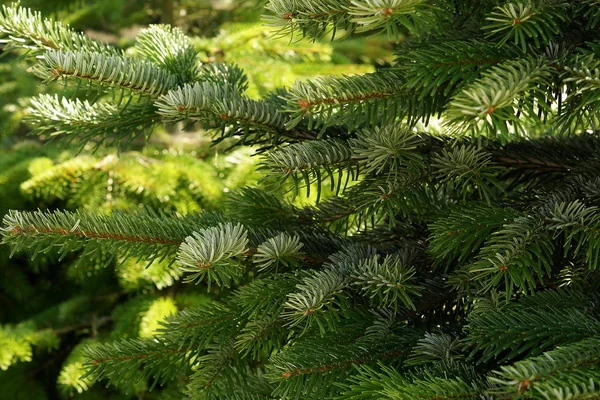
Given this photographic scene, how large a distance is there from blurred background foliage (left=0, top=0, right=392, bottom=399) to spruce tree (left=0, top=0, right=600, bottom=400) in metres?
0.50

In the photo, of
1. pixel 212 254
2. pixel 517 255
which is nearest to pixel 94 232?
pixel 212 254

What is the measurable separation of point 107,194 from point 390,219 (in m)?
1.11

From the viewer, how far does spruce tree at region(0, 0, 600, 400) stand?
0.56 meters

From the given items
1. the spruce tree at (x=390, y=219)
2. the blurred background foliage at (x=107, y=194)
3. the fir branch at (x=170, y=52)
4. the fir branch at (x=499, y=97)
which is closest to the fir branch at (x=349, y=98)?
the spruce tree at (x=390, y=219)

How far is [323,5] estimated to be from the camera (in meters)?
0.60

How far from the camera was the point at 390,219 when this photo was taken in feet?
2.24

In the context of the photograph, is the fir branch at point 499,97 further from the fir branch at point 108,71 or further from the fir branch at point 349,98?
the fir branch at point 108,71

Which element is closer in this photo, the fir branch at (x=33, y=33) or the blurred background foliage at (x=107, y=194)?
the fir branch at (x=33, y=33)

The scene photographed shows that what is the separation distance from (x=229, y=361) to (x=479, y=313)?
0.30 m

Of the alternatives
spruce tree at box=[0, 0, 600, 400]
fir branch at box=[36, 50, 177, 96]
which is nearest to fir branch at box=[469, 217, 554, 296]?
spruce tree at box=[0, 0, 600, 400]

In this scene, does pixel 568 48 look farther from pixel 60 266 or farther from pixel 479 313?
pixel 60 266

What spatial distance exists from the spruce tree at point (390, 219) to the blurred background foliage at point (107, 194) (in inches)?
19.5

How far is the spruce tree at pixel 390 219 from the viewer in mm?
560

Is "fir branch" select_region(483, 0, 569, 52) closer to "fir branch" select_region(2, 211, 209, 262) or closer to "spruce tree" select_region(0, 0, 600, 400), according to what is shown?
"spruce tree" select_region(0, 0, 600, 400)
